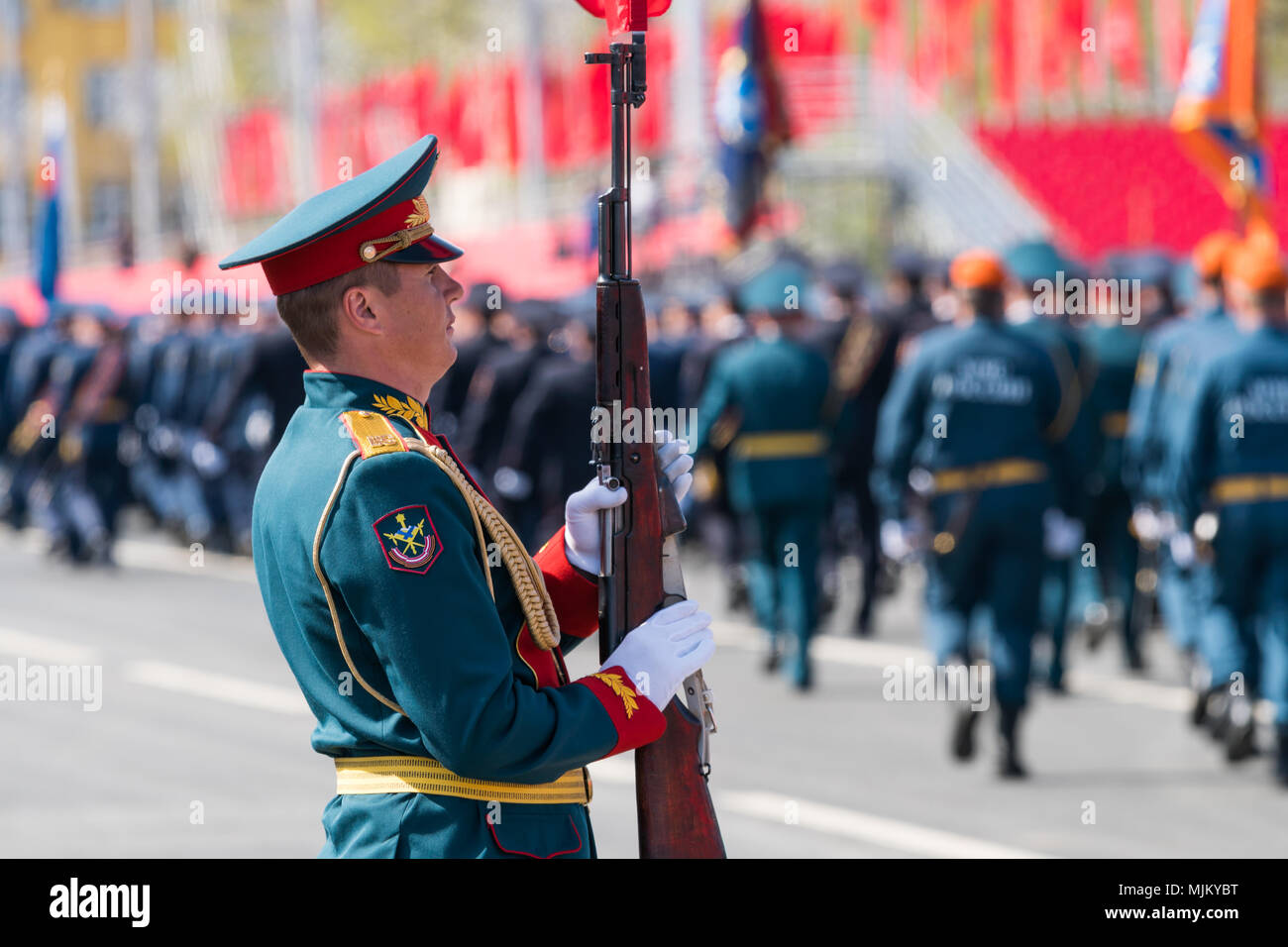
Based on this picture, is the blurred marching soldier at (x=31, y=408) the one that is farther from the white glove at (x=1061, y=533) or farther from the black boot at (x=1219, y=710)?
the black boot at (x=1219, y=710)

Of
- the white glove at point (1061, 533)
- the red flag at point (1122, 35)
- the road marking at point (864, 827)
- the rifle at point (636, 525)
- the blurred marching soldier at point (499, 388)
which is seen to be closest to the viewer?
the rifle at point (636, 525)

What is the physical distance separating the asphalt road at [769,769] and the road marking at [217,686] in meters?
0.02

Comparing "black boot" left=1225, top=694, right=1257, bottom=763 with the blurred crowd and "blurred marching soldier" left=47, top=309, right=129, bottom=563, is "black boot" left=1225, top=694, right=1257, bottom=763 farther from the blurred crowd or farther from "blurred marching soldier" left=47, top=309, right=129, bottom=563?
"blurred marching soldier" left=47, top=309, right=129, bottom=563

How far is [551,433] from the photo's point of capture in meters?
12.6

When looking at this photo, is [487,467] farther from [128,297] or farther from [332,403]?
[128,297]

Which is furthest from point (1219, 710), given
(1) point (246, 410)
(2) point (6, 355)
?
(2) point (6, 355)

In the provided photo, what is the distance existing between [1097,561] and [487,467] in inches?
157

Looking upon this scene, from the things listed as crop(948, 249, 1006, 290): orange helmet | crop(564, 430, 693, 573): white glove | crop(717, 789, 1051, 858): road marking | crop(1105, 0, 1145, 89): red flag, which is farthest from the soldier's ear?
crop(1105, 0, 1145, 89): red flag

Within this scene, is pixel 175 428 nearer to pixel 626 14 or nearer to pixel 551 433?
pixel 551 433

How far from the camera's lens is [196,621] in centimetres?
1267

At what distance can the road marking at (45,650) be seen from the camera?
37.1 ft

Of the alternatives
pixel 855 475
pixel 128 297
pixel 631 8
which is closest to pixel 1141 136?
pixel 128 297

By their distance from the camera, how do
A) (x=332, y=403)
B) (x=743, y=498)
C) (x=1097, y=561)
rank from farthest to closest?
(x=1097, y=561), (x=743, y=498), (x=332, y=403)

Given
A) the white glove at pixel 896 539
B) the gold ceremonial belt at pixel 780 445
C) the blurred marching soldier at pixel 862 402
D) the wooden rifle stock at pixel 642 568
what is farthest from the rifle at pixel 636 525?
the blurred marching soldier at pixel 862 402
